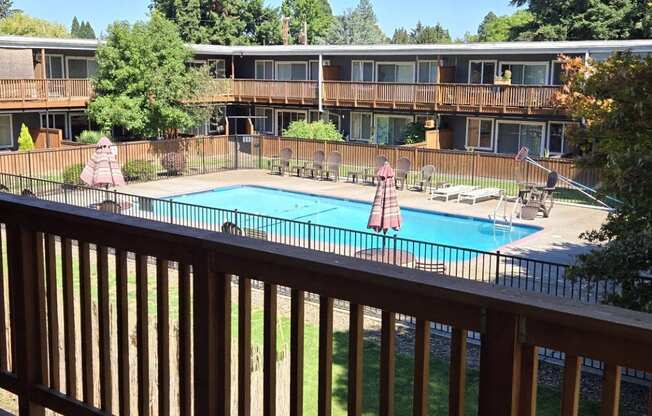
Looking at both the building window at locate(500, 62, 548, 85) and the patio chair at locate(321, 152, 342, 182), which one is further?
the building window at locate(500, 62, 548, 85)

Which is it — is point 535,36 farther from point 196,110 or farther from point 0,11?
point 0,11

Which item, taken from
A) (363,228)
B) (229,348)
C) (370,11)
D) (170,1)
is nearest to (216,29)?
(170,1)

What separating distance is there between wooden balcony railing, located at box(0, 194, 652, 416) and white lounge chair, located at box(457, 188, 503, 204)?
22.7m

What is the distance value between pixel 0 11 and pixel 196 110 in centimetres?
6894

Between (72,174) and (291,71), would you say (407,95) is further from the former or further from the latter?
(72,174)

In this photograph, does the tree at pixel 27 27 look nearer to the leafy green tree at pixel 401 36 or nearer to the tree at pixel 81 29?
the tree at pixel 81 29

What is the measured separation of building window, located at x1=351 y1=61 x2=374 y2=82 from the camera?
38753 millimetres

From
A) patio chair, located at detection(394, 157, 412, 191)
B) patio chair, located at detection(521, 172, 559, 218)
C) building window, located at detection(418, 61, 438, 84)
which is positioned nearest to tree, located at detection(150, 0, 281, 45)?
building window, located at detection(418, 61, 438, 84)

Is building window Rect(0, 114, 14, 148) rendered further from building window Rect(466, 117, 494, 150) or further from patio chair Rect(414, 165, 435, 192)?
building window Rect(466, 117, 494, 150)

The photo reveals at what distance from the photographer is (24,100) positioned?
3117 cm

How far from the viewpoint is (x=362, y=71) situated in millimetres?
39031

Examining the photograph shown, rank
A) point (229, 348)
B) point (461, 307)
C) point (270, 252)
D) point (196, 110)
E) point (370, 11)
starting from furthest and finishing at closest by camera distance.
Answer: point (370, 11)
point (196, 110)
point (229, 348)
point (270, 252)
point (461, 307)

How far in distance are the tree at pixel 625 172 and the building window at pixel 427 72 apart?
25707 mm

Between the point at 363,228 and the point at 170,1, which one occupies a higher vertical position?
the point at 170,1
